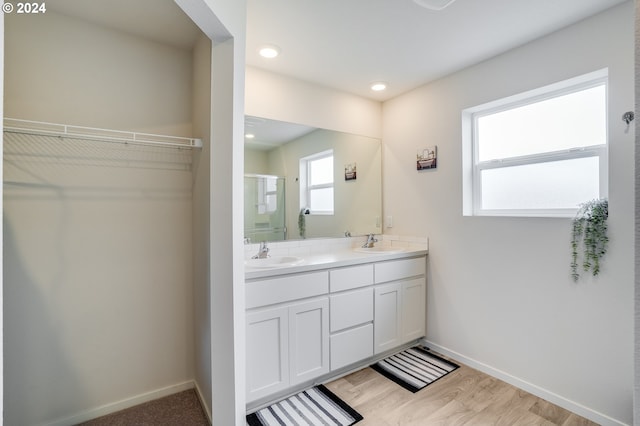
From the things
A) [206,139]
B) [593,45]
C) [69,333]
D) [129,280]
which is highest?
[593,45]

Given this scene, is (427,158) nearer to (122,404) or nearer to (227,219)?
(227,219)

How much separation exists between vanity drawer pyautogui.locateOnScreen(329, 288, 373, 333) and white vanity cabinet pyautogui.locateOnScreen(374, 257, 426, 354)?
8cm

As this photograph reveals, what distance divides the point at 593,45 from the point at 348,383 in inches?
104

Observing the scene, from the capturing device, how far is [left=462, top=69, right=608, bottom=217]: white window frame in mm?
1934

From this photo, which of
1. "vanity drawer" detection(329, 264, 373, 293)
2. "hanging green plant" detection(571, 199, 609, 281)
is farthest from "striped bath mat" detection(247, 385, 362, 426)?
"hanging green plant" detection(571, 199, 609, 281)

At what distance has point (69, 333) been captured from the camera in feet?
6.13

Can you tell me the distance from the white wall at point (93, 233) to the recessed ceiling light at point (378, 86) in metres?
1.51

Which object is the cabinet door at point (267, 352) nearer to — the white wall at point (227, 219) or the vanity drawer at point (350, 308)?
the white wall at point (227, 219)

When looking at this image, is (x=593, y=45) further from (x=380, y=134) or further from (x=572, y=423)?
(x=572, y=423)

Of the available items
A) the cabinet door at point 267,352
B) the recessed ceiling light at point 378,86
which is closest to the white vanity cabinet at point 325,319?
the cabinet door at point 267,352

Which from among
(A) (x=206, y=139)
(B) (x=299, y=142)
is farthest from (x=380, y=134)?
(A) (x=206, y=139)

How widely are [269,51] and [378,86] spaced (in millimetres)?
1051

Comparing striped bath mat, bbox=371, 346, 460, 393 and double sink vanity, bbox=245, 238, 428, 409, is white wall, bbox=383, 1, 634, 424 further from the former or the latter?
double sink vanity, bbox=245, 238, 428, 409

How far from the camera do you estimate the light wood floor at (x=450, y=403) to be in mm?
1881
